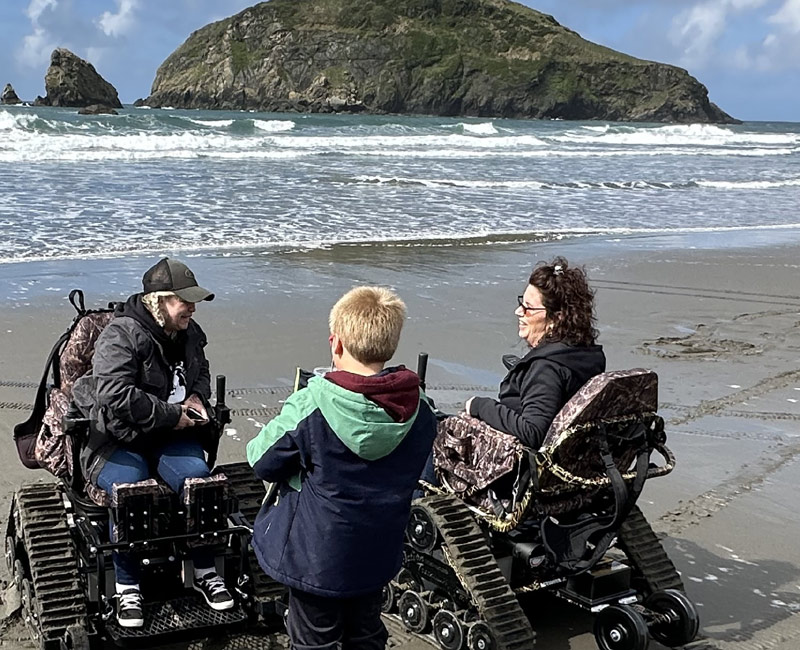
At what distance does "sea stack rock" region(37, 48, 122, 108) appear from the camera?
309 feet

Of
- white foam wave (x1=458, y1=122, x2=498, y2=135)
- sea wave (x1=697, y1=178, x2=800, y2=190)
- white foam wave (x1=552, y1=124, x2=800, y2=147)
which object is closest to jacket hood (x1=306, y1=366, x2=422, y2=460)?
sea wave (x1=697, y1=178, x2=800, y2=190)

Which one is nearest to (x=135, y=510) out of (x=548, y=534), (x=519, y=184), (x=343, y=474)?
(x=343, y=474)

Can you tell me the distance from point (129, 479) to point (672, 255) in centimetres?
1214

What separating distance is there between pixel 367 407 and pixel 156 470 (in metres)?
1.63

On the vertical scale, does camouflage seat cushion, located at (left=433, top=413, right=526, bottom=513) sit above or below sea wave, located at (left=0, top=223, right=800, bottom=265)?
above

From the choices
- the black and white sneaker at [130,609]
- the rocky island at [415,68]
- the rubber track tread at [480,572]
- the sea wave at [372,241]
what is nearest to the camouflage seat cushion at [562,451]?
the rubber track tread at [480,572]

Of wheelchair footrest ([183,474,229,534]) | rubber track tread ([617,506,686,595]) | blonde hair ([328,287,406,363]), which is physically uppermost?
blonde hair ([328,287,406,363])

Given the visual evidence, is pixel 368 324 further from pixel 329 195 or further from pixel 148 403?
pixel 329 195

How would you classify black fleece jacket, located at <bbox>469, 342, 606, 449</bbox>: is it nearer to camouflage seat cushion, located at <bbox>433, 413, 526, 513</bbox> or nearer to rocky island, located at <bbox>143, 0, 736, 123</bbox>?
camouflage seat cushion, located at <bbox>433, 413, 526, 513</bbox>

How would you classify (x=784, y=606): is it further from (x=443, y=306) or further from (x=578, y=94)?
(x=578, y=94)

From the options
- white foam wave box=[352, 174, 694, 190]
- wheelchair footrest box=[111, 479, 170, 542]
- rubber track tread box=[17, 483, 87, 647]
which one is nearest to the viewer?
rubber track tread box=[17, 483, 87, 647]

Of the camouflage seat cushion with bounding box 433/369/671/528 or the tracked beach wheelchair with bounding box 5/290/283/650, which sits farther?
the camouflage seat cushion with bounding box 433/369/671/528

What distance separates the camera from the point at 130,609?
12.9 ft

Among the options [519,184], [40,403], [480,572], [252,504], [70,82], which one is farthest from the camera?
[70,82]
